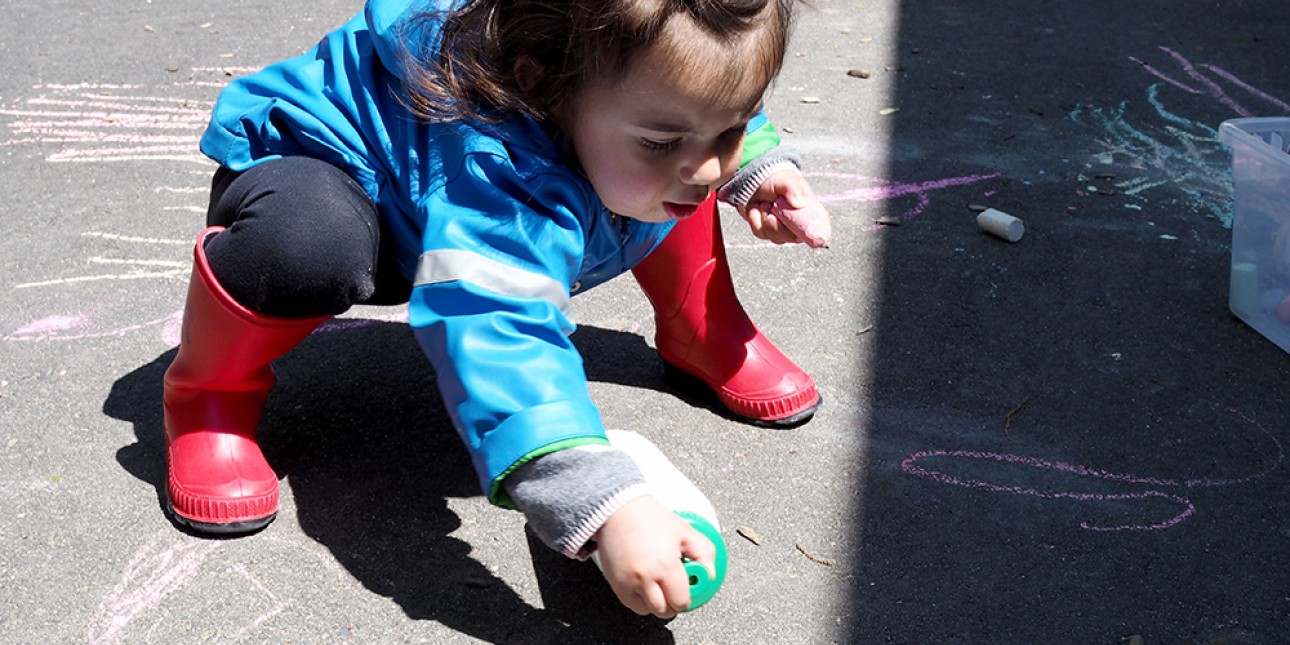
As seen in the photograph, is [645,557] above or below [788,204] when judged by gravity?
below

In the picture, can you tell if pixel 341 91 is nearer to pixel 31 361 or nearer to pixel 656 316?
pixel 656 316

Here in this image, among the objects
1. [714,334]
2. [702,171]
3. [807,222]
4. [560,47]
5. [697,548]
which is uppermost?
[560,47]

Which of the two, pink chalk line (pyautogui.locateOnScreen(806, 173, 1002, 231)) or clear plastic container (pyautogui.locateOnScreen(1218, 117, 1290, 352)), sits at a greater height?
clear plastic container (pyautogui.locateOnScreen(1218, 117, 1290, 352))

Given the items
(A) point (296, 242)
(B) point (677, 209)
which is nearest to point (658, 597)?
(B) point (677, 209)

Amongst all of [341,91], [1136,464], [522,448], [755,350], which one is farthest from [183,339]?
[1136,464]

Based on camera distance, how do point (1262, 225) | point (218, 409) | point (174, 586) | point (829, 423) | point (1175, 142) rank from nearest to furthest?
point (174, 586)
point (218, 409)
point (829, 423)
point (1262, 225)
point (1175, 142)

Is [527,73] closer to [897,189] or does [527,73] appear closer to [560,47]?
[560,47]

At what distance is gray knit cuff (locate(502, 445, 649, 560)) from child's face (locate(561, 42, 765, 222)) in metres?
0.34

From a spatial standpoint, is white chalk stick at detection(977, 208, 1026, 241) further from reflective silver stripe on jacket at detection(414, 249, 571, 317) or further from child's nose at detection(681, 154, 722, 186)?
reflective silver stripe on jacket at detection(414, 249, 571, 317)

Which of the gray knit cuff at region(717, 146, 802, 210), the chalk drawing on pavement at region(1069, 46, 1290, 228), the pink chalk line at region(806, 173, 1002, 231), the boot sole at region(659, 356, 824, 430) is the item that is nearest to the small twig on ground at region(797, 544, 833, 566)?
the boot sole at region(659, 356, 824, 430)

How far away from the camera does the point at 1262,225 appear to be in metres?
2.14

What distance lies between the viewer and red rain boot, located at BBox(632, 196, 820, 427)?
6.43 ft

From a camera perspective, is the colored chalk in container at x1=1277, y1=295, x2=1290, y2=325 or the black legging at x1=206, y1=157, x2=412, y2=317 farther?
the colored chalk in container at x1=1277, y1=295, x2=1290, y2=325

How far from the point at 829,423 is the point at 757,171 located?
1.39 feet
